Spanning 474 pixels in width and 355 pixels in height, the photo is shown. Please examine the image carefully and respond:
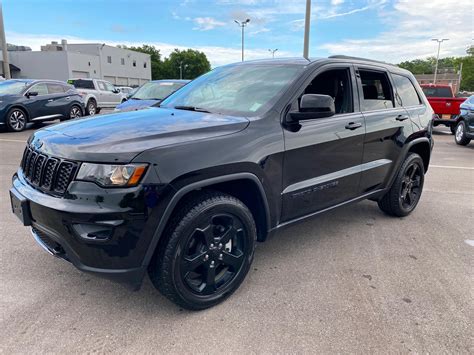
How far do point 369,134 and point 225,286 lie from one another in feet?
6.86

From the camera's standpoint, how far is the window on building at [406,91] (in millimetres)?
4473

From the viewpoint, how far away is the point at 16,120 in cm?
1133

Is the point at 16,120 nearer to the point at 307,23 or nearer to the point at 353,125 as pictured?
the point at 353,125

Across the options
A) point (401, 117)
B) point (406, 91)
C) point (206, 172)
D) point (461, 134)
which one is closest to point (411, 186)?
point (401, 117)

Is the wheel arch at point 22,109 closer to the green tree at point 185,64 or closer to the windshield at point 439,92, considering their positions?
the windshield at point 439,92

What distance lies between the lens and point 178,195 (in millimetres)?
2357

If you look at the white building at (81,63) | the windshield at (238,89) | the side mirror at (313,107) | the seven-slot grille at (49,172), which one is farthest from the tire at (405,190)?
the white building at (81,63)

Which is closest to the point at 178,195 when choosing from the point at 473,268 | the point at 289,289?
the point at 289,289

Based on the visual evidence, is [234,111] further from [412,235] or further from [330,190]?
[412,235]

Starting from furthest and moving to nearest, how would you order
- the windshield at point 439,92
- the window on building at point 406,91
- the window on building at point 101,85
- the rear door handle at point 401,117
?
the window on building at point 101,85 → the windshield at point 439,92 → the window on building at point 406,91 → the rear door handle at point 401,117

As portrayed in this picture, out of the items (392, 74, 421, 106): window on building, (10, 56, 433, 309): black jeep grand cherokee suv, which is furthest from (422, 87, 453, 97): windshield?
(10, 56, 433, 309): black jeep grand cherokee suv

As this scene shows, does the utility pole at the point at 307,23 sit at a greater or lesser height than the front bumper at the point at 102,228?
greater

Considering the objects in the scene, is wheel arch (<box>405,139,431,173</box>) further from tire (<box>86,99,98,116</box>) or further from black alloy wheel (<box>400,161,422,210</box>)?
tire (<box>86,99,98,116</box>)

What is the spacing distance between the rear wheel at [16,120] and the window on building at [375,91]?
34.7 feet
